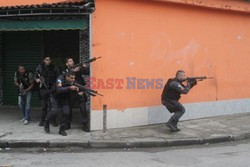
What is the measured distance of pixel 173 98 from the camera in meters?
9.07

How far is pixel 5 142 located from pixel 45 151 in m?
0.92

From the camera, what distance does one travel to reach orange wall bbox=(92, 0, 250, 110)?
8.94 meters

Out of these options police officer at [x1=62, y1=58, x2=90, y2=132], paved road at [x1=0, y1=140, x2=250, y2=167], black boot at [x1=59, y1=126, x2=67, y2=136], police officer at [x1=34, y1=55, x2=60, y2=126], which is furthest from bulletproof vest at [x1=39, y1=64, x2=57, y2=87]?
paved road at [x1=0, y1=140, x2=250, y2=167]

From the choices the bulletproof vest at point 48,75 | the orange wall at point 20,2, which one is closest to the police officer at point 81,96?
the bulletproof vest at point 48,75

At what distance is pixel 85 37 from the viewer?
31.1 ft

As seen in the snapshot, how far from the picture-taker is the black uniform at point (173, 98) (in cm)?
889

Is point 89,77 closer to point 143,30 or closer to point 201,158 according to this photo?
point 143,30

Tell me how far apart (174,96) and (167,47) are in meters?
1.52

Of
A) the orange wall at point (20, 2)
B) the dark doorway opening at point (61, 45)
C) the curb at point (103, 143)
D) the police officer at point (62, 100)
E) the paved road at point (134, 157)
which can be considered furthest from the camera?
the dark doorway opening at point (61, 45)

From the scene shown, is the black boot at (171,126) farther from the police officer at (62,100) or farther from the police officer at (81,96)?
the police officer at (62,100)

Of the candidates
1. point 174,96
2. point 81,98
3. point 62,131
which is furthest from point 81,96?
point 174,96

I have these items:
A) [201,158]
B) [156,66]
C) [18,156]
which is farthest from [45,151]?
[156,66]

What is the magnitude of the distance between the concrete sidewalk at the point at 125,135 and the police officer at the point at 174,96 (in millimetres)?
284

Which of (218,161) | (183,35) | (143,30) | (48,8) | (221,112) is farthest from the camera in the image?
(221,112)
